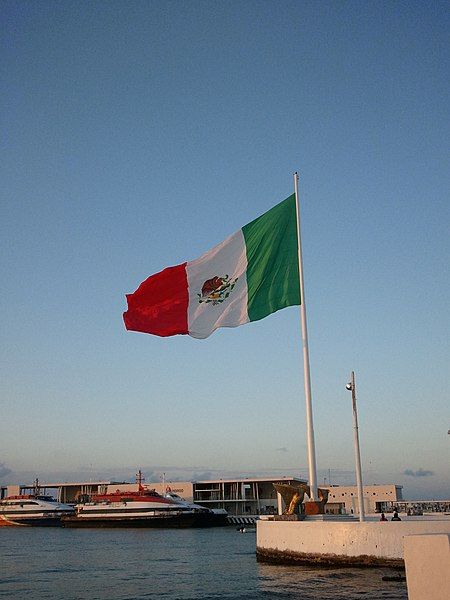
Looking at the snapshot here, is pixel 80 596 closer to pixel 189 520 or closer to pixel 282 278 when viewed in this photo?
pixel 282 278

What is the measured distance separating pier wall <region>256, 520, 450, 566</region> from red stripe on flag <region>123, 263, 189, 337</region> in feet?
30.2

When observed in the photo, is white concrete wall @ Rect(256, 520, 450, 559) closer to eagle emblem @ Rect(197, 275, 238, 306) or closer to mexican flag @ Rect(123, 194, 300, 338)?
mexican flag @ Rect(123, 194, 300, 338)

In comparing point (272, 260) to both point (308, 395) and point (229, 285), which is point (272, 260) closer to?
point (229, 285)

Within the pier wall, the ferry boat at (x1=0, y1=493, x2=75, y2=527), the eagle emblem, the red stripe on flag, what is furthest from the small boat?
the pier wall

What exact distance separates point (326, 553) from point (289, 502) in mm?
4227

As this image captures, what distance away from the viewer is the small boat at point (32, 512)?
120 meters

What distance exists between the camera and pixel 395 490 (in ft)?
372

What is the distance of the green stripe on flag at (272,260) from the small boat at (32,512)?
3999 inches

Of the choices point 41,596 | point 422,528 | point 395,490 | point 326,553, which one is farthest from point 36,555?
point 395,490

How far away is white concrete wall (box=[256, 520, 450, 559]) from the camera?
76.3ft

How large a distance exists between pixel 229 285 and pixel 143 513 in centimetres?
7874

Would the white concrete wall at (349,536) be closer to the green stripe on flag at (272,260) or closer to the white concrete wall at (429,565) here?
the green stripe on flag at (272,260)

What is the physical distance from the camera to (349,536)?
2444 cm

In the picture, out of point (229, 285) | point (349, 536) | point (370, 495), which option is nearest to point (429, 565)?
point (349, 536)
